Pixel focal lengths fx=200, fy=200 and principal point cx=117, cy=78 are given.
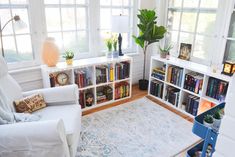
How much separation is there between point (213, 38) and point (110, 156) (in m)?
2.12

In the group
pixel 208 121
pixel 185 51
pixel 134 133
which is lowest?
pixel 134 133

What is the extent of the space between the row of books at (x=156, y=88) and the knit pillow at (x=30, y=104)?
1859 millimetres

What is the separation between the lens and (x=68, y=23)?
2959 millimetres

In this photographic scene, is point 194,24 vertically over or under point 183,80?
over

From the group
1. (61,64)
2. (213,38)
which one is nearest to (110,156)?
(61,64)

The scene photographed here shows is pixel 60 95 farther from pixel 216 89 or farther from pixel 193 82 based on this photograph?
pixel 216 89

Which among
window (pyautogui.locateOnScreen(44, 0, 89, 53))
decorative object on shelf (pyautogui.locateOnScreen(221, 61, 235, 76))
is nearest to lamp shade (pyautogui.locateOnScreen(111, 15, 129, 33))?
window (pyautogui.locateOnScreen(44, 0, 89, 53))

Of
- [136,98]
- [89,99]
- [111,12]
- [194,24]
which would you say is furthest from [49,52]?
[194,24]

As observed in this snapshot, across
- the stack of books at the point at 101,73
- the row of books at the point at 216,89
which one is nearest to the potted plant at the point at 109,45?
the stack of books at the point at 101,73

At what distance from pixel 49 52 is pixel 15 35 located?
1.69ft

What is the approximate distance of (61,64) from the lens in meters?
2.78

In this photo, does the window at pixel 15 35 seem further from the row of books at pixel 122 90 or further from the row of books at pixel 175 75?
the row of books at pixel 175 75

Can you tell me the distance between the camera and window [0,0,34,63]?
2480 millimetres

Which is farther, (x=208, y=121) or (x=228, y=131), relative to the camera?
(x=208, y=121)
